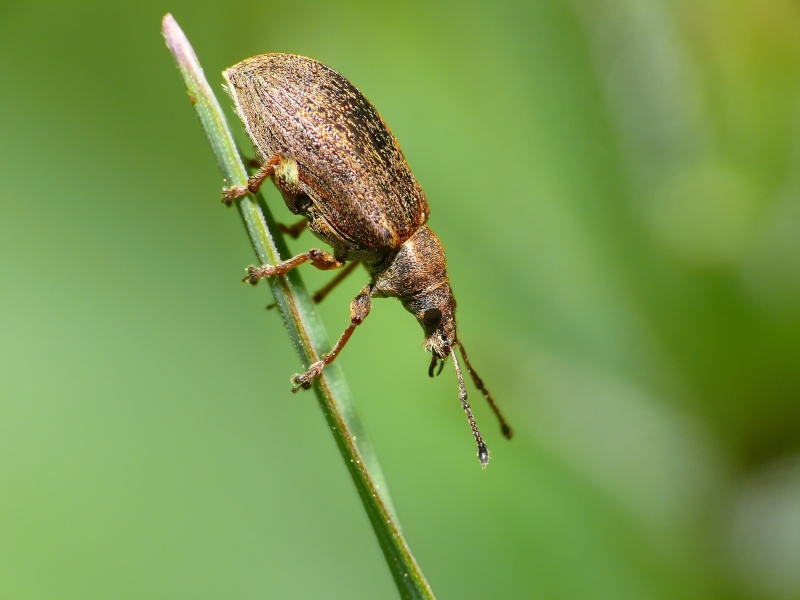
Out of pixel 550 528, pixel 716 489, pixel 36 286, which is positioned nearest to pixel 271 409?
pixel 36 286

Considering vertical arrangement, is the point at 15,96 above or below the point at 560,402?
above

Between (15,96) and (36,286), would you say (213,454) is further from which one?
(15,96)

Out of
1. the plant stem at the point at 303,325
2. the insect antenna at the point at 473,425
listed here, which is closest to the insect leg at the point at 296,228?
the insect antenna at the point at 473,425

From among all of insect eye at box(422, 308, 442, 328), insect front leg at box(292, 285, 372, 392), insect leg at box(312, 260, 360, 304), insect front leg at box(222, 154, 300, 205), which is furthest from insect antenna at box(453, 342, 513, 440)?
insect front leg at box(222, 154, 300, 205)

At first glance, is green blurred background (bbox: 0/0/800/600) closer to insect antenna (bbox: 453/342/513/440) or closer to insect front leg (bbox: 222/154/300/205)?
insect antenna (bbox: 453/342/513/440)

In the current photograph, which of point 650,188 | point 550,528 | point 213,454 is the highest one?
point 650,188

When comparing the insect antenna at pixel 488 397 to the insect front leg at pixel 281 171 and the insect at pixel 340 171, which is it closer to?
the insect at pixel 340 171

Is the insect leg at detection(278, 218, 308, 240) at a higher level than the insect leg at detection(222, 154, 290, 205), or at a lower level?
lower

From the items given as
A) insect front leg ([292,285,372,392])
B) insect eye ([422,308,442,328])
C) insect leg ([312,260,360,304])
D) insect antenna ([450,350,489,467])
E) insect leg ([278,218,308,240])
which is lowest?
insect antenna ([450,350,489,467])
